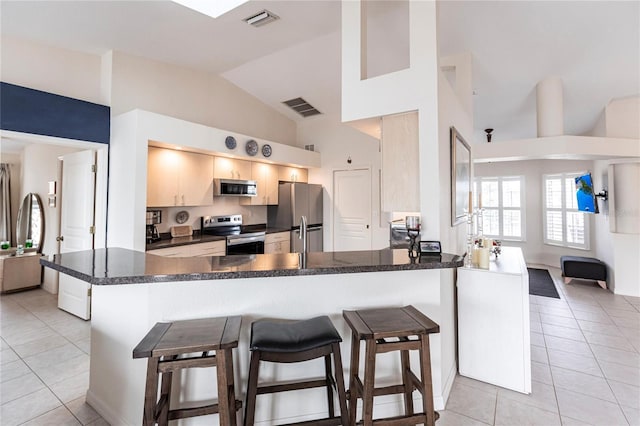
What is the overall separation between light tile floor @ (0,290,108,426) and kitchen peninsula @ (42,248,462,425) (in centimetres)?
22

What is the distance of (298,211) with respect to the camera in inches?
210

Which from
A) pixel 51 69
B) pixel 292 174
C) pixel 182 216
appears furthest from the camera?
pixel 292 174

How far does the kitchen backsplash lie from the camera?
4129 mm

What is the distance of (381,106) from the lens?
2322 mm

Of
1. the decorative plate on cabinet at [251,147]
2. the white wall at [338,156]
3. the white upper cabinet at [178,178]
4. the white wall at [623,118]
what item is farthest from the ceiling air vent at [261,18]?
the white wall at [623,118]

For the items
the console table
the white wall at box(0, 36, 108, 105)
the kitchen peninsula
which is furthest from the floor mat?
the console table

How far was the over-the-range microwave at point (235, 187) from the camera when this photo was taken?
438cm

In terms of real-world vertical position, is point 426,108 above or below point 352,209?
above

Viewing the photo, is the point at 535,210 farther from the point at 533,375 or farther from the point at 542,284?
the point at 533,375

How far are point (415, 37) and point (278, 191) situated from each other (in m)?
3.74

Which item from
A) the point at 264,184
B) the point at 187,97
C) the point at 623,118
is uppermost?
the point at 187,97

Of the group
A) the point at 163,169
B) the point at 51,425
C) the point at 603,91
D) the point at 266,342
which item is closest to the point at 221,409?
the point at 266,342

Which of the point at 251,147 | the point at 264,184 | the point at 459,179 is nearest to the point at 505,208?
the point at 459,179

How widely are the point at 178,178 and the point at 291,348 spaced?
3.22m
